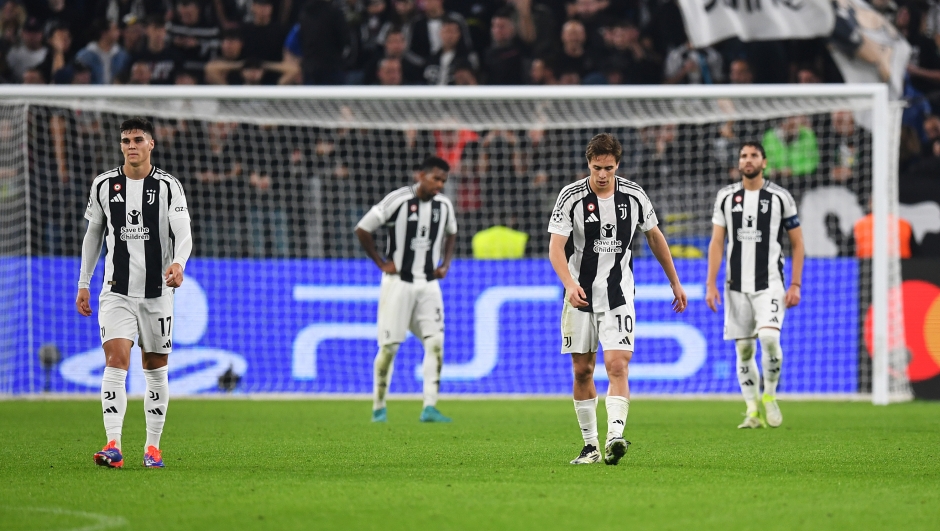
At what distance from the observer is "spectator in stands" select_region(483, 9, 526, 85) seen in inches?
658

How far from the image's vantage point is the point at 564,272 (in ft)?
22.9

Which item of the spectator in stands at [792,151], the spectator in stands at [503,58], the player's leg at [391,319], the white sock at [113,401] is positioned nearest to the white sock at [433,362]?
the player's leg at [391,319]

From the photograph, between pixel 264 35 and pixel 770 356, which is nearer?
pixel 770 356

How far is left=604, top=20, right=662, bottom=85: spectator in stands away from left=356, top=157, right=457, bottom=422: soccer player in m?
6.09

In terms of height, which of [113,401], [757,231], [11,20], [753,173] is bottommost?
[113,401]

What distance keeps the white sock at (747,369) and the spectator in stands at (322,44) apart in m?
8.20

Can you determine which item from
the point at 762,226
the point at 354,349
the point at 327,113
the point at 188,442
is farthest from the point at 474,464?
the point at 327,113

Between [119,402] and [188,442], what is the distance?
5.61ft

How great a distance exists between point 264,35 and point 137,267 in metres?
10.3

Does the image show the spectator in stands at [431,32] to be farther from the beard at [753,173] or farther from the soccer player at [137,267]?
the soccer player at [137,267]

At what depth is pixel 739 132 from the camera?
1594cm

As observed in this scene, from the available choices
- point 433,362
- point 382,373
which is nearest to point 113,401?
point 382,373

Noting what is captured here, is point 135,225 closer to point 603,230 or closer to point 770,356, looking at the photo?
point 603,230

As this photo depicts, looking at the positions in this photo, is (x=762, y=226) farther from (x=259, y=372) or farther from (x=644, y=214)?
(x=259, y=372)
